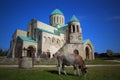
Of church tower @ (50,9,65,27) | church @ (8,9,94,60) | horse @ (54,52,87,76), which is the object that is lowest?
horse @ (54,52,87,76)

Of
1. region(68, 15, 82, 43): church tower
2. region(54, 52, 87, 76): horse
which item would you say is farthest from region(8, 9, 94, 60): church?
region(54, 52, 87, 76): horse

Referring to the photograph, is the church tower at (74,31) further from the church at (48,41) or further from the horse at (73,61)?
the horse at (73,61)

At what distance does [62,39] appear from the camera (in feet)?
181

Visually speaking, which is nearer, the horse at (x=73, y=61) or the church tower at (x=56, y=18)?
the horse at (x=73, y=61)

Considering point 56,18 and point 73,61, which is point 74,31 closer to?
point 56,18

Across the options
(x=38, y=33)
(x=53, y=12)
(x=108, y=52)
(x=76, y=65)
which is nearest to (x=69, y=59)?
(x=76, y=65)

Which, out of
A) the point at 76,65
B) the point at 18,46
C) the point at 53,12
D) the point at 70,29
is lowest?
the point at 76,65

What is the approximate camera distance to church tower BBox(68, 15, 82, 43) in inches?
1928

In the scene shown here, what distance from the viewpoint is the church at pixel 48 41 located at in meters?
43.1

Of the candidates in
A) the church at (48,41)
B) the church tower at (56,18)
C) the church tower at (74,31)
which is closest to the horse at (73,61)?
the church at (48,41)

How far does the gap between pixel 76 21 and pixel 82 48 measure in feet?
41.0

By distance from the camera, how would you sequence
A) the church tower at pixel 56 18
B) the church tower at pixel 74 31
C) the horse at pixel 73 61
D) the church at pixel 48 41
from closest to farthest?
the horse at pixel 73 61, the church at pixel 48 41, the church tower at pixel 74 31, the church tower at pixel 56 18

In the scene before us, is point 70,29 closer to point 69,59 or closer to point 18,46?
point 18,46

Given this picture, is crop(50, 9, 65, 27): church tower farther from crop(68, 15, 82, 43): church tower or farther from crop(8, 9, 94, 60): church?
crop(68, 15, 82, 43): church tower
